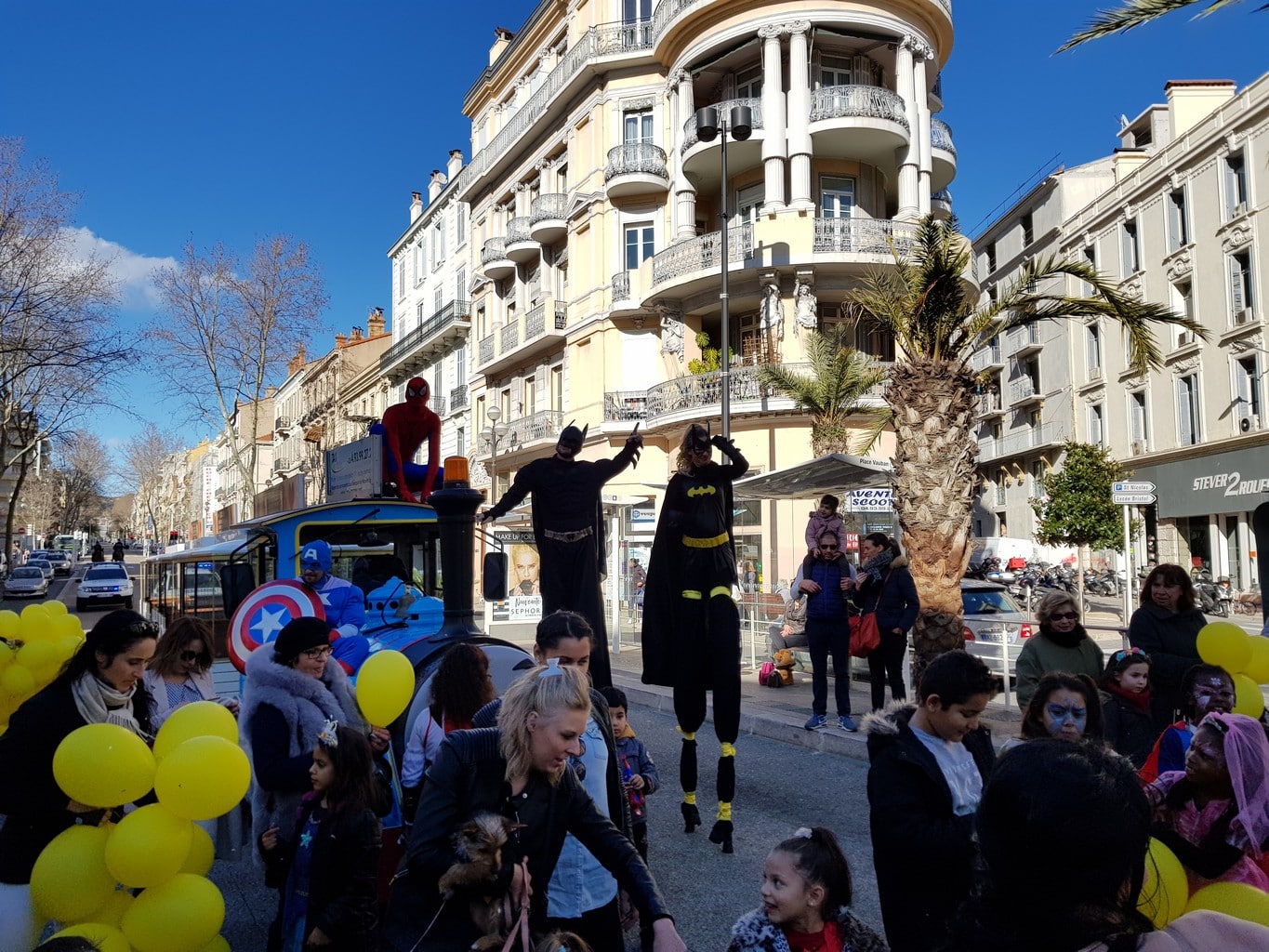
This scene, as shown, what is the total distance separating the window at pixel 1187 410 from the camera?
32531mm

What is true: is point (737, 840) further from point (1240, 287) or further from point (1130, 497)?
point (1240, 287)

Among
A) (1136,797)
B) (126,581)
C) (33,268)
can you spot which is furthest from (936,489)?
(126,581)

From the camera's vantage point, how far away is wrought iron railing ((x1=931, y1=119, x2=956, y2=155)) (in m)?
27.1

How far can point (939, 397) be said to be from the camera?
10.3 metres

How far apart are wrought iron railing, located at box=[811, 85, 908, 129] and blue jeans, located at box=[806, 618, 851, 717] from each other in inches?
768

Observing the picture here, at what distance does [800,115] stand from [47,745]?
2479 centimetres

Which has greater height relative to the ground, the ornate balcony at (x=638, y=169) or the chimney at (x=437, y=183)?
the chimney at (x=437, y=183)

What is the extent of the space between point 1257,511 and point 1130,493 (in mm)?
9040

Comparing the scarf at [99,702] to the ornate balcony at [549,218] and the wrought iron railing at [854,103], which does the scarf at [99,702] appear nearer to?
the wrought iron railing at [854,103]

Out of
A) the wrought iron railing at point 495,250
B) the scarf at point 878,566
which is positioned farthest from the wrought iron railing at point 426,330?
the scarf at point 878,566

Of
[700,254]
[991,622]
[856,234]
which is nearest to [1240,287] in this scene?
[856,234]

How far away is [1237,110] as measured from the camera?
29.2 meters

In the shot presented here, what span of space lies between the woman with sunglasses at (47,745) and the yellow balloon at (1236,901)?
3.59 meters

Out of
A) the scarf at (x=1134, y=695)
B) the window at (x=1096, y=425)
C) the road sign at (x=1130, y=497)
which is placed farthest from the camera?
the window at (x=1096, y=425)
